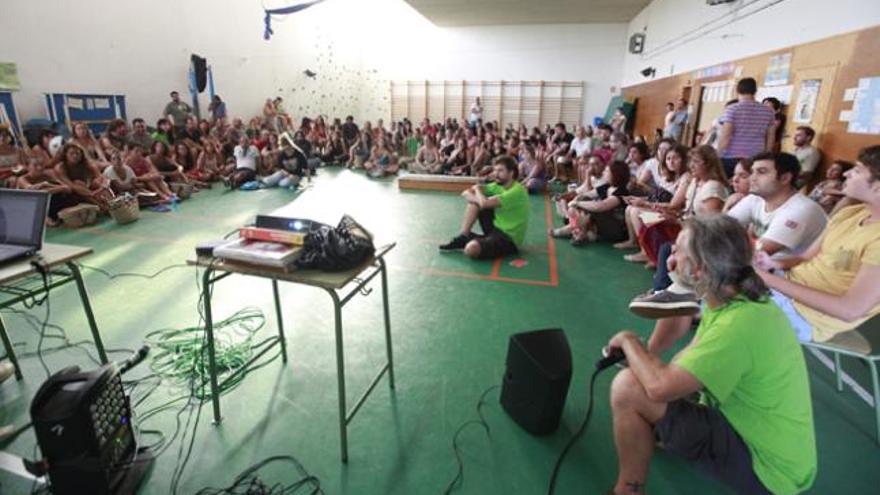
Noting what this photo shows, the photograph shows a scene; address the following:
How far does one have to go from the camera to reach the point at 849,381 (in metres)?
2.57

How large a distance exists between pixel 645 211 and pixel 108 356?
4.70m

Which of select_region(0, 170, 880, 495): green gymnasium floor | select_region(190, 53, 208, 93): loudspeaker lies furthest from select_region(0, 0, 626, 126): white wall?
select_region(0, 170, 880, 495): green gymnasium floor

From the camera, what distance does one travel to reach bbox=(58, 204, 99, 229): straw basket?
5.38m

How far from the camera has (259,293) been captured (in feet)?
12.2

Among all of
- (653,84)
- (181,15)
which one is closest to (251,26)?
(181,15)

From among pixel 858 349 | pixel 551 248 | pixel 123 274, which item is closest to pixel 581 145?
pixel 551 248

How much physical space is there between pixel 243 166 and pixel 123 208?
300 cm

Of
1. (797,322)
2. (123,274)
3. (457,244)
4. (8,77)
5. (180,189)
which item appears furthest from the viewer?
(180,189)

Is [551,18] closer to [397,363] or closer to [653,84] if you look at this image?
[653,84]

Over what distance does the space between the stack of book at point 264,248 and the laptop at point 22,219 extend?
1.04m

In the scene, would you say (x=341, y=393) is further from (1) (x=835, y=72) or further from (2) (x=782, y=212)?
(1) (x=835, y=72)

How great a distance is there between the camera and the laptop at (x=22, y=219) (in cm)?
212

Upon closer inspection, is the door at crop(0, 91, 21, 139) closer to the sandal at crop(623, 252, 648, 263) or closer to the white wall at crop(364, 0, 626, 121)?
the sandal at crop(623, 252, 648, 263)

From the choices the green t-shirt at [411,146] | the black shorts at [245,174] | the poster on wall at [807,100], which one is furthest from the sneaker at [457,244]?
the green t-shirt at [411,146]
